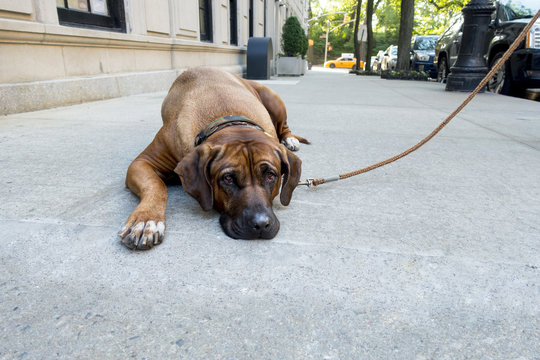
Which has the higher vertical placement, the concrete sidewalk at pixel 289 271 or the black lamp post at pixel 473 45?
the black lamp post at pixel 473 45

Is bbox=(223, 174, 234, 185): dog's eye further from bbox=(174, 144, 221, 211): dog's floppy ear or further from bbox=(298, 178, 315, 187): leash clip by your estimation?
bbox=(298, 178, 315, 187): leash clip

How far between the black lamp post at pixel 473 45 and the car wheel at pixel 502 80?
0.33 meters

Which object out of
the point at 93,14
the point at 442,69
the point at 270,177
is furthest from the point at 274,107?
the point at 442,69

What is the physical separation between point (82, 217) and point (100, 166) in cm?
107

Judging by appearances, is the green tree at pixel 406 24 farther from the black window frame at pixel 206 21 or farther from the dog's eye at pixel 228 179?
the dog's eye at pixel 228 179

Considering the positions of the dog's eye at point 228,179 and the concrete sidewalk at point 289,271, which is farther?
the dog's eye at point 228,179

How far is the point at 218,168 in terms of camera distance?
2.13 metres

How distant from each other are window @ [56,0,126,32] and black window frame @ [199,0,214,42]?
458 cm

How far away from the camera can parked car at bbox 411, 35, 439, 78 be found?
783 inches

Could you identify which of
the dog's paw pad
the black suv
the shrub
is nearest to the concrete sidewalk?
the dog's paw pad

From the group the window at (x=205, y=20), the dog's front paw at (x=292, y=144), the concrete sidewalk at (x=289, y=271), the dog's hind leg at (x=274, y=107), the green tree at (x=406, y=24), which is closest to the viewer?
the concrete sidewalk at (x=289, y=271)

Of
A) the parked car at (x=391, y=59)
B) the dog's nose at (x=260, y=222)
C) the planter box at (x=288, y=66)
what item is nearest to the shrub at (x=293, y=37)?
the planter box at (x=288, y=66)

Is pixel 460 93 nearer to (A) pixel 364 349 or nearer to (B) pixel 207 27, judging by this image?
(B) pixel 207 27

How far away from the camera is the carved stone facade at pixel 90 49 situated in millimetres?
5199
